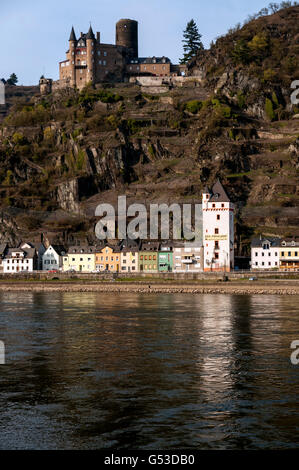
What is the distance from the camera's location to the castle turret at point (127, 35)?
137 m

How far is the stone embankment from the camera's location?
2667 inches

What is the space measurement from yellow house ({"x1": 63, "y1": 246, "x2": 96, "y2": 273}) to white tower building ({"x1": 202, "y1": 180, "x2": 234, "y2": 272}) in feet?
54.1

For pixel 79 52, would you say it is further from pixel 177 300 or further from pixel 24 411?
pixel 24 411

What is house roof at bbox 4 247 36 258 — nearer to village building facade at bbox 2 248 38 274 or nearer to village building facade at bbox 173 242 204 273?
village building facade at bbox 2 248 38 274

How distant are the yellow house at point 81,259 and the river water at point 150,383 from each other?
159 ft

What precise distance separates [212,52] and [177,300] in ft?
276

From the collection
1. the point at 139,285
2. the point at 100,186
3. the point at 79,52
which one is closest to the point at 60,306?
the point at 139,285

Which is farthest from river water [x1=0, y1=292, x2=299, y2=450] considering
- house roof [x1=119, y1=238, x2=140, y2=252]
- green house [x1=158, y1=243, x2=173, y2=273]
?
house roof [x1=119, y1=238, x2=140, y2=252]

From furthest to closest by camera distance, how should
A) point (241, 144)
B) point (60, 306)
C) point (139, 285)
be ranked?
point (241, 144), point (139, 285), point (60, 306)

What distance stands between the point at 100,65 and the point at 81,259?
49.7 metres

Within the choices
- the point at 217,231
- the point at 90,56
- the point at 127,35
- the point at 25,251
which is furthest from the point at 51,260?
the point at 127,35

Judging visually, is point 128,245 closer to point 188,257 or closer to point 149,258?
point 149,258

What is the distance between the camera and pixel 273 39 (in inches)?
5202

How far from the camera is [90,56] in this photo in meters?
126
